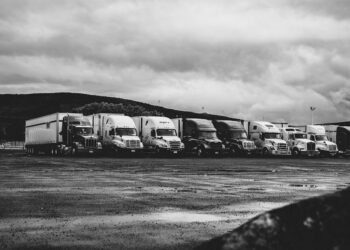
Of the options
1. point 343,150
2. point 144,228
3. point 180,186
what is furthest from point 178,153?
point 144,228

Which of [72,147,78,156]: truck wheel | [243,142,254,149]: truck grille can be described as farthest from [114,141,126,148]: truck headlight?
[243,142,254,149]: truck grille

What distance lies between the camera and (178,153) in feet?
144

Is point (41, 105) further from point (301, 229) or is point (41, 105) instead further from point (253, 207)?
point (301, 229)

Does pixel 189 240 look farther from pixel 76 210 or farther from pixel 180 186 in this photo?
pixel 180 186

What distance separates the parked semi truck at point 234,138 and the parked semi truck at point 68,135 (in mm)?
11920

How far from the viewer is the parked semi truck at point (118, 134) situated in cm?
4184

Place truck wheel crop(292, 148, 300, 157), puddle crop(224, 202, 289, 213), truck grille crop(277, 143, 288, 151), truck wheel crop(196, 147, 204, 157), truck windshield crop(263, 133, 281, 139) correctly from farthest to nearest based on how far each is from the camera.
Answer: truck wheel crop(292, 148, 300, 157), truck windshield crop(263, 133, 281, 139), truck grille crop(277, 143, 288, 151), truck wheel crop(196, 147, 204, 157), puddle crop(224, 202, 289, 213)

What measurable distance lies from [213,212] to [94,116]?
36.8m

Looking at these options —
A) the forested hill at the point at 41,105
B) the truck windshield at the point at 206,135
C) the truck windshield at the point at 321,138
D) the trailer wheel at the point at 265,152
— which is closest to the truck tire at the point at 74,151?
the truck windshield at the point at 206,135

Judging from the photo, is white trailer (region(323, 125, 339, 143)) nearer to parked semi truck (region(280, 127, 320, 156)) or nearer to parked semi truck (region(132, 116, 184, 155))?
parked semi truck (region(280, 127, 320, 156))

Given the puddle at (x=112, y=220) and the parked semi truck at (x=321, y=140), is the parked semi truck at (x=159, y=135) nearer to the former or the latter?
the parked semi truck at (x=321, y=140)

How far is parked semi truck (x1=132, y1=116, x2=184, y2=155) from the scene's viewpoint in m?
42.9

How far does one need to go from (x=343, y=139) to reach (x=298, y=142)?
23.7ft

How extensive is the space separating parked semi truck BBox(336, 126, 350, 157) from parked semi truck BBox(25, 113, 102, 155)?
25.7 metres
